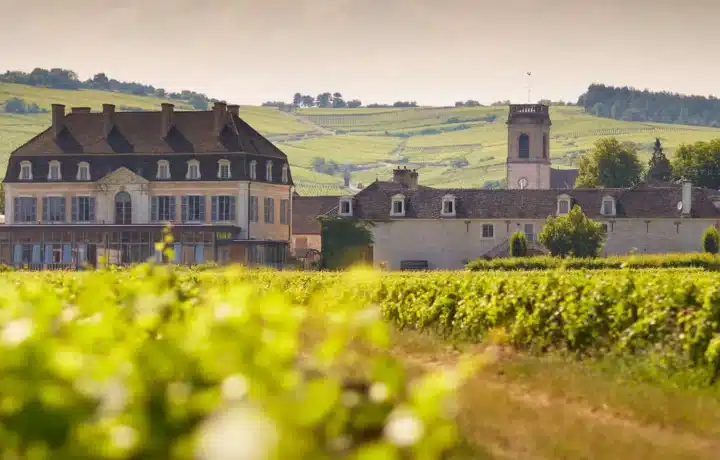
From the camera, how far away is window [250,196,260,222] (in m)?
112

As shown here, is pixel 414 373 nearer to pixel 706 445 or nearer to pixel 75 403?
pixel 706 445

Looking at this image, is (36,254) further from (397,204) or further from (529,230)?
(529,230)

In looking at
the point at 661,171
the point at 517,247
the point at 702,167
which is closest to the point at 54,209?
the point at 517,247

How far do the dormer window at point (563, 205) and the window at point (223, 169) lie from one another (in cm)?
2524

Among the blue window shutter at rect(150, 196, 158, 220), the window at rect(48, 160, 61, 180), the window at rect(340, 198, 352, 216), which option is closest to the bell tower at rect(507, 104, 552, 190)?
the blue window shutter at rect(150, 196, 158, 220)

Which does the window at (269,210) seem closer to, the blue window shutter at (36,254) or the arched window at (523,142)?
the blue window shutter at (36,254)

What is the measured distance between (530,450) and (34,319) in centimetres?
1103

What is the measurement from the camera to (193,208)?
368 ft

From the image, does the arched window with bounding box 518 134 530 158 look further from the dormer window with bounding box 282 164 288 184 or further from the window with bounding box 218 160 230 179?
the window with bounding box 218 160 230 179

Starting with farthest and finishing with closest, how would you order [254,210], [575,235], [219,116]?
1. [219,116]
2. [254,210]
3. [575,235]

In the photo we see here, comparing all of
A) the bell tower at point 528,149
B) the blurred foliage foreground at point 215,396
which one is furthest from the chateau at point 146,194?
the blurred foliage foreground at point 215,396

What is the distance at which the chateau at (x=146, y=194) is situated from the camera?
110812mm

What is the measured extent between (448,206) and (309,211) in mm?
32760

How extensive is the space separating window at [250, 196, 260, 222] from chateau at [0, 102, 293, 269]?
10cm
